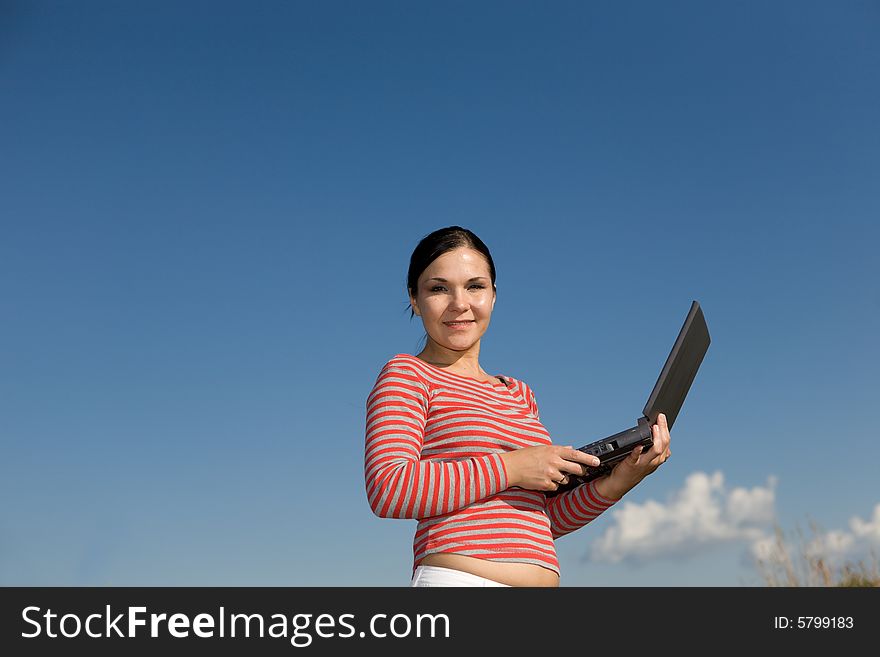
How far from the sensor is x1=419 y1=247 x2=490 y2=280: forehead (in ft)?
9.75

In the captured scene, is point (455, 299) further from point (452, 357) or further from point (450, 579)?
point (450, 579)

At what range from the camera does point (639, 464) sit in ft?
9.30

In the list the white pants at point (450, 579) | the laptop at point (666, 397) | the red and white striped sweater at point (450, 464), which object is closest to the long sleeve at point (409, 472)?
the red and white striped sweater at point (450, 464)

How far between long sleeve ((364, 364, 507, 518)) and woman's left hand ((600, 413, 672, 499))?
1.88 feet

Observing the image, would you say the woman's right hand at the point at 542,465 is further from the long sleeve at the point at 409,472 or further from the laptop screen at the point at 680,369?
the laptop screen at the point at 680,369

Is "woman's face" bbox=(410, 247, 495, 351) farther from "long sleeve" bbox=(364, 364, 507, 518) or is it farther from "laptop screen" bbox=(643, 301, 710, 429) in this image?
"laptop screen" bbox=(643, 301, 710, 429)

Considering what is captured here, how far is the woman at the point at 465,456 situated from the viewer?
250cm

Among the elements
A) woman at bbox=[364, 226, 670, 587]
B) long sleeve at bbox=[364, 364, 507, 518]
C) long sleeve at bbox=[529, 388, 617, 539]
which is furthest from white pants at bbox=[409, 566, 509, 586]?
long sleeve at bbox=[529, 388, 617, 539]

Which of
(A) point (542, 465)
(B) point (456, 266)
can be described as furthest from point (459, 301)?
(A) point (542, 465)

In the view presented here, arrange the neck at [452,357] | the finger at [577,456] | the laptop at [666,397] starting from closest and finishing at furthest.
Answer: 1. the finger at [577,456]
2. the laptop at [666,397]
3. the neck at [452,357]

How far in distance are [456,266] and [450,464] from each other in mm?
789
